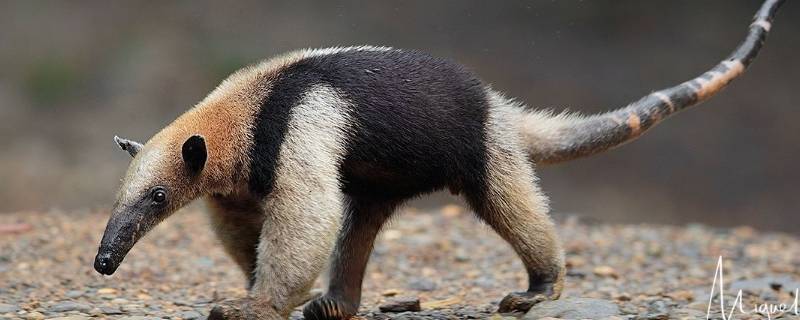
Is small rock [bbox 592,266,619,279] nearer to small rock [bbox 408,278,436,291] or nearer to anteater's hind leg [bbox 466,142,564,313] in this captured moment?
small rock [bbox 408,278,436,291]

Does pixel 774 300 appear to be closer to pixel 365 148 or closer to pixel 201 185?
pixel 365 148

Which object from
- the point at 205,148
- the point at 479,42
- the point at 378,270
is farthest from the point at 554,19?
the point at 205,148

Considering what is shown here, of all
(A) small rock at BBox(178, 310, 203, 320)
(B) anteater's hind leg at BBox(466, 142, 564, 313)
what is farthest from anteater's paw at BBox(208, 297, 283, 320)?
(B) anteater's hind leg at BBox(466, 142, 564, 313)

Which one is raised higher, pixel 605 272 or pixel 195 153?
pixel 605 272

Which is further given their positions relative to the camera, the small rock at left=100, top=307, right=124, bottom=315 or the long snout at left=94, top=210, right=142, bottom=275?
the small rock at left=100, top=307, right=124, bottom=315

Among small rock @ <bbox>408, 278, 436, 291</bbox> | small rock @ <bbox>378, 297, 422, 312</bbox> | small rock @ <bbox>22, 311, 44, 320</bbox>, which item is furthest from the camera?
small rock @ <bbox>408, 278, 436, 291</bbox>

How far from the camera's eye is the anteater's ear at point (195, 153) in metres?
5.80

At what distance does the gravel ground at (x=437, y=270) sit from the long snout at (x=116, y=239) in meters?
0.91

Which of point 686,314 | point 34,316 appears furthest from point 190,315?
point 686,314

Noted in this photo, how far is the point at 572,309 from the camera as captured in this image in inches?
257

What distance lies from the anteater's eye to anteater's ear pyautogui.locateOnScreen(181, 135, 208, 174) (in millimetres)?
197

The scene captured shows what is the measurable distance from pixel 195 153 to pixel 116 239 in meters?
0.63

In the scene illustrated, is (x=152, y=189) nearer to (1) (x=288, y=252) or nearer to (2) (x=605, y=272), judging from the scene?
(1) (x=288, y=252)

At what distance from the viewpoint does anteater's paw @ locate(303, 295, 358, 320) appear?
6.87 m
